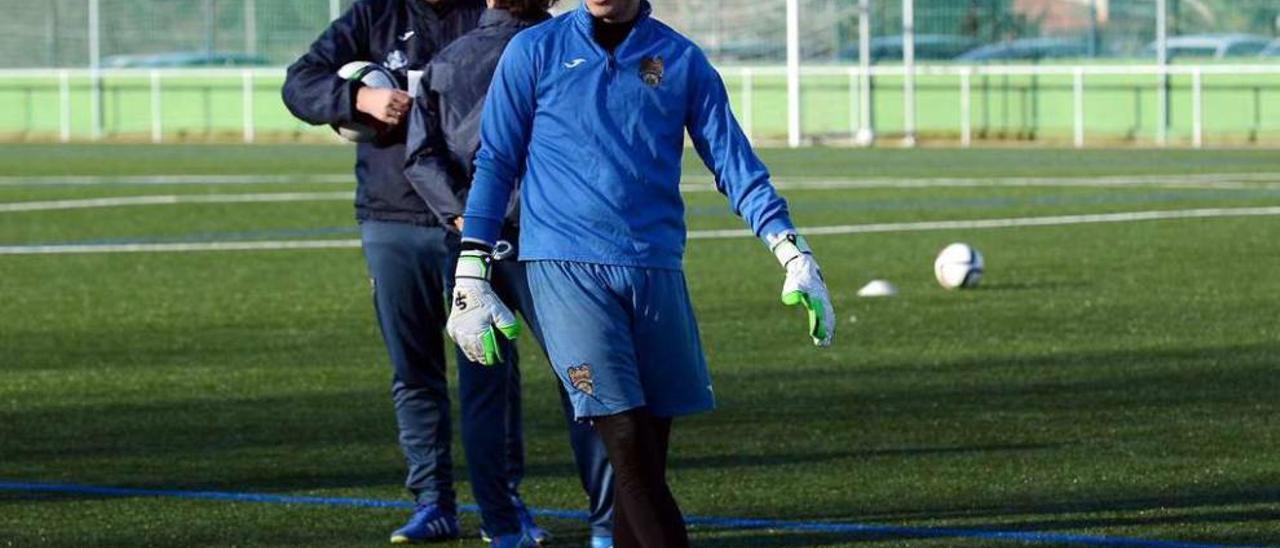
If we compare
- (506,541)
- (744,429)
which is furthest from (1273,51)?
(506,541)

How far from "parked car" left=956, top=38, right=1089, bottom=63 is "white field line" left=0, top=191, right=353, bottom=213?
71.7 ft

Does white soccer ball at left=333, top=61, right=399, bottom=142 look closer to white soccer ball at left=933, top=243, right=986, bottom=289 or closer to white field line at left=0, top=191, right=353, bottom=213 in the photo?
white soccer ball at left=933, top=243, right=986, bottom=289

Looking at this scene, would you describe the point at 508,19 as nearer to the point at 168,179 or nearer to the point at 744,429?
the point at 744,429

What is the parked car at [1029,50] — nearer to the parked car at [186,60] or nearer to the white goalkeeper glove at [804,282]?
the parked car at [186,60]

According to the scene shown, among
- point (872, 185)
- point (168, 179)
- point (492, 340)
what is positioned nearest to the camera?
point (492, 340)

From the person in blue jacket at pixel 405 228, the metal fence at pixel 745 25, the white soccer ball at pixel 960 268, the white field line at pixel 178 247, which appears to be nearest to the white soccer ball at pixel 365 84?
the person in blue jacket at pixel 405 228

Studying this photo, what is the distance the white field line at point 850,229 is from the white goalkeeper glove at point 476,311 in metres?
16.3

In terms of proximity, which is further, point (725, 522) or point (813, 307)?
point (725, 522)

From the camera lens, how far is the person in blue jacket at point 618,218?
22.0 feet

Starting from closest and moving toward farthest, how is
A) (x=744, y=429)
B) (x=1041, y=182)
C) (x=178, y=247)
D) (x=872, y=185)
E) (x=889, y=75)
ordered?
1. (x=744, y=429)
2. (x=178, y=247)
3. (x=1041, y=182)
4. (x=872, y=185)
5. (x=889, y=75)

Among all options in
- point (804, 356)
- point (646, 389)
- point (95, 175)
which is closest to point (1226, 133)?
point (95, 175)

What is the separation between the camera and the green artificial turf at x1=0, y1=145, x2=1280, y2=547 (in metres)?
9.30

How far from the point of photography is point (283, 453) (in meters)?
10.9

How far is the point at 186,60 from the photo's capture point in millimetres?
59156
